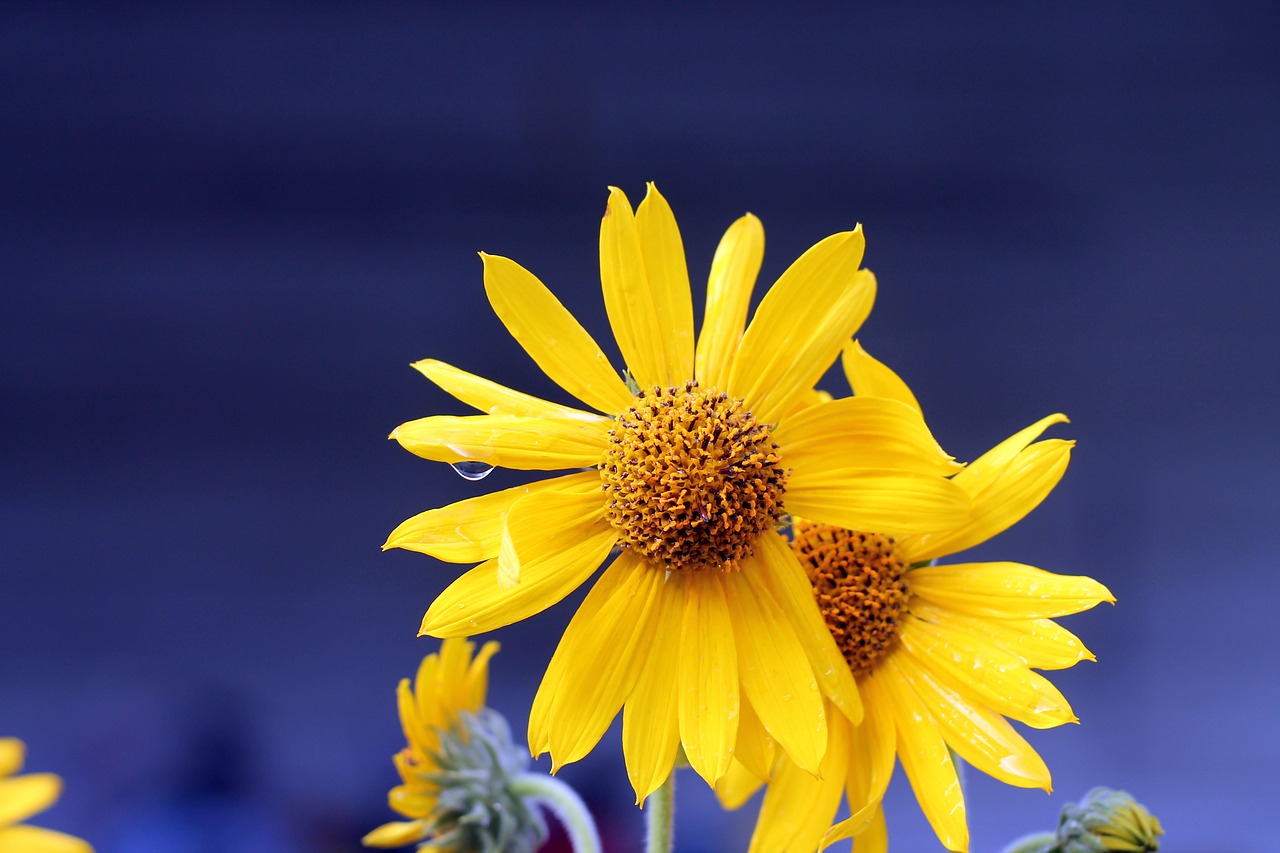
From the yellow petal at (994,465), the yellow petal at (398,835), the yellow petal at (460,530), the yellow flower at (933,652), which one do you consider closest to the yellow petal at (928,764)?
the yellow flower at (933,652)

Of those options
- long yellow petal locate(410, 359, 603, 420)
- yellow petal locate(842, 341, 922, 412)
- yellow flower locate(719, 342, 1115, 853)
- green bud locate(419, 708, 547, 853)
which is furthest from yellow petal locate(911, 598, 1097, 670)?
green bud locate(419, 708, 547, 853)

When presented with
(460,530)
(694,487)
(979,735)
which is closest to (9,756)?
(460,530)

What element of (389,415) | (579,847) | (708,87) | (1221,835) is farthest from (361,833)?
(1221,835)

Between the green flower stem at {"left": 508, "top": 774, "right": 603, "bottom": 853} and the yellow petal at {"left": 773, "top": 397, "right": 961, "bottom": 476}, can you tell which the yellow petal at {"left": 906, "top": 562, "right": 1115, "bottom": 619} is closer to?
the yellow petal at {"left": 773, "top": 397, "right": 961, "bottom": 476}

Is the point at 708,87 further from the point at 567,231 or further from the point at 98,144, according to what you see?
the point at 98,144

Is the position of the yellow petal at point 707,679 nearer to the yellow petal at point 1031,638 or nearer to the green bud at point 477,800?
the yellow petal at point 1031,638
